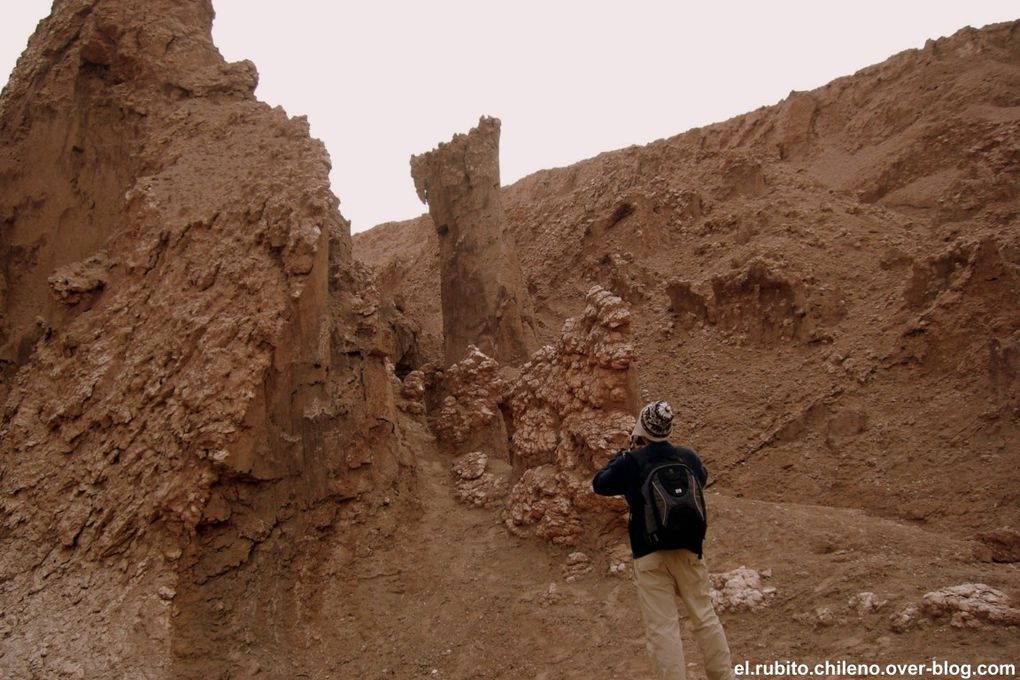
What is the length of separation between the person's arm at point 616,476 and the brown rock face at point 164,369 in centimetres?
336

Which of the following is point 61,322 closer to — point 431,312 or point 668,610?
point 668,610

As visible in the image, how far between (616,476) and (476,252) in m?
10.8

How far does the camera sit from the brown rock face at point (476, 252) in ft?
49.9

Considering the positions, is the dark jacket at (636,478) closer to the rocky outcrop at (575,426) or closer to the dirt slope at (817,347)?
the dirt slope at (817,347)

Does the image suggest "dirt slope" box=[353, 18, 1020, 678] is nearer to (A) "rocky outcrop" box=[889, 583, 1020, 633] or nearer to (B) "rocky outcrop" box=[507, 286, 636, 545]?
(A) "rocky outcrop" box=[889, 583, 1020, 633]

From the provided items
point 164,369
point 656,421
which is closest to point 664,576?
point 656,421

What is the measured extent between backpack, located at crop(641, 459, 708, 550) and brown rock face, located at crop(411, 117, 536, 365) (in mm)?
10137

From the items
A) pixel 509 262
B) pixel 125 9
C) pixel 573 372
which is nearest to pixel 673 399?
pixel 509 262

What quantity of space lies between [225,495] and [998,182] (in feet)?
45.4

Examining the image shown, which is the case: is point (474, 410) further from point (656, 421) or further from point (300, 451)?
point (656, 421)

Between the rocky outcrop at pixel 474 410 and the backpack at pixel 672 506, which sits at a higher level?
the rocky outcrop at pixel 474 410

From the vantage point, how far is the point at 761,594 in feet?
21.5

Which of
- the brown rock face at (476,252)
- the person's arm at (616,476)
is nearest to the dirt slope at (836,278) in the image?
the brown rock face at (476,252)

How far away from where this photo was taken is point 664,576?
494 cm
